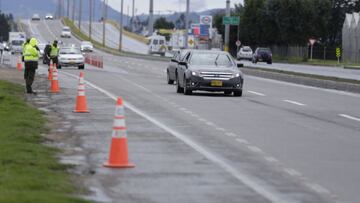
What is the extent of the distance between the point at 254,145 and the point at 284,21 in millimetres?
95870

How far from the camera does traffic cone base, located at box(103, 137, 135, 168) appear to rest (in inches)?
492

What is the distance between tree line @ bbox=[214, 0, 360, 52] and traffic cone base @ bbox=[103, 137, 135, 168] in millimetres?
98680

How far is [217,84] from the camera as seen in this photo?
3047 centimetres

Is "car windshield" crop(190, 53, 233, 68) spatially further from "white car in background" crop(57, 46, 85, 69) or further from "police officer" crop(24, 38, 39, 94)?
"white car in background" crop(57, 46, 85, 69)

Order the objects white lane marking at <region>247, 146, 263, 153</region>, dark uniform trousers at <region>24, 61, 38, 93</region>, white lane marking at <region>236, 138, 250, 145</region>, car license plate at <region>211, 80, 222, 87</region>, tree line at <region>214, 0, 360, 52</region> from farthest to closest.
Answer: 1. tree line at <region>214, 0, 360, 52</region>
2. car license plate at <region>211, 80, 222, 87</region>
3. dark uniform trousers at <region>24, 61, 38, 93</region>
4. white lane marking at <region>236, 138, 250, 145</region>
5. white lane marking at <region>247, 146, 263, 153</region>

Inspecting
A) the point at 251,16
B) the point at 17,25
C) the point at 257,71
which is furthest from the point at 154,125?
the point at 17,25

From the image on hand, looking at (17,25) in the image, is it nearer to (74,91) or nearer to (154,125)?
(74,91)

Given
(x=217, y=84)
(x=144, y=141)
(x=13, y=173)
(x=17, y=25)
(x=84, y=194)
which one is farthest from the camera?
(x=17, y=25)

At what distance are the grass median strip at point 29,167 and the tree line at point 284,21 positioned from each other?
306 ft

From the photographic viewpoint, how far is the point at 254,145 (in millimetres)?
15625

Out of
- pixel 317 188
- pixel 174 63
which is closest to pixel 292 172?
pixel 317 188

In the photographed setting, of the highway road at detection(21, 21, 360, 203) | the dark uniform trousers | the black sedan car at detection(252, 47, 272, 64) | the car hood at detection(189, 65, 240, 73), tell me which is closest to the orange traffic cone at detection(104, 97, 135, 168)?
the highway road at detection(21, 21, 360, 203)

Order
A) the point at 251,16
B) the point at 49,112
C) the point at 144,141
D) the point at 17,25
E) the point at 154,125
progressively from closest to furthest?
the point at 144,141 → the point at 154,125 → the point at 49,112 → the point at 251,16 → the point at 17,25

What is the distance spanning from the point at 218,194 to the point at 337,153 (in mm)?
4776
